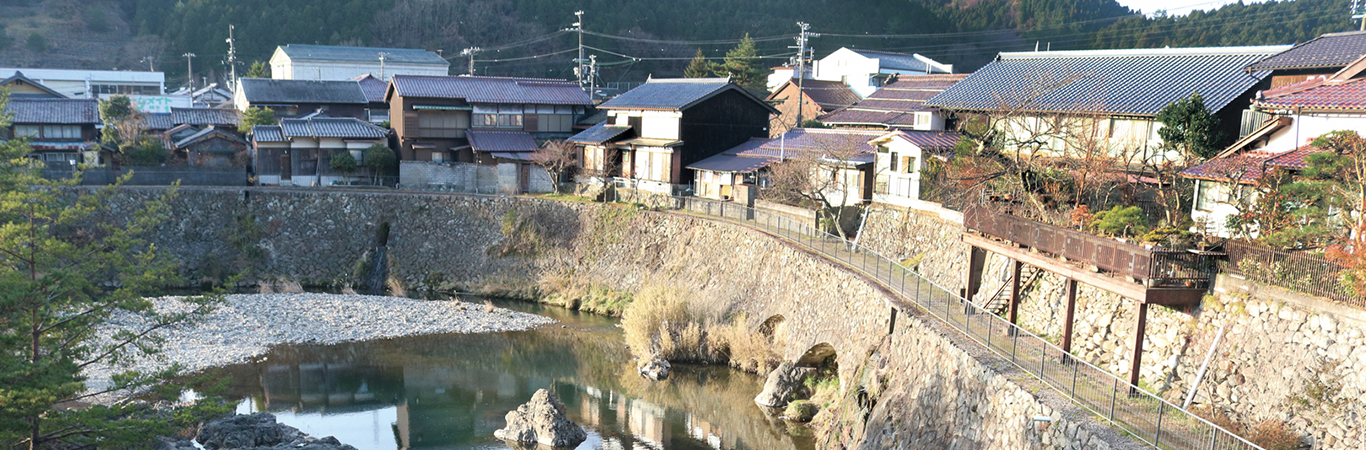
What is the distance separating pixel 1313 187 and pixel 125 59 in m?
98.1

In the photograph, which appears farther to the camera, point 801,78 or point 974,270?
point 801,78

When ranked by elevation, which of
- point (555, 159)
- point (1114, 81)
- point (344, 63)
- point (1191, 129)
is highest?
point (344, 63)

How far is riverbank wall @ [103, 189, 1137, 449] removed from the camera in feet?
51.8

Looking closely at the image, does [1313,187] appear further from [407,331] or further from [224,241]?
[224,241]

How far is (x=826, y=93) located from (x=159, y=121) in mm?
39937

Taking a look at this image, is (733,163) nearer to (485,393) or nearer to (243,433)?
(485,393)

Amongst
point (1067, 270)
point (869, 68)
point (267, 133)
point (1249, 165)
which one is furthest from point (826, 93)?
point (1067, 270)

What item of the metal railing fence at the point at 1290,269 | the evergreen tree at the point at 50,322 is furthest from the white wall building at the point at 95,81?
the metal railing fence at the point at 1290,269

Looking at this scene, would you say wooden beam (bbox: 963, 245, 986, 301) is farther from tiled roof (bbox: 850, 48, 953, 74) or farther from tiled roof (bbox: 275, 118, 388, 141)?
tiled roof (bbox: 850, 48, 953, 74)

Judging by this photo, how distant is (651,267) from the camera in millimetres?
34562

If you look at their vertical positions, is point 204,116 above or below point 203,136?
above

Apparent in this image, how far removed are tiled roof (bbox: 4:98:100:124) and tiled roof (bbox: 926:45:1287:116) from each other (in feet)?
142

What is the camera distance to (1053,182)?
20.8 m

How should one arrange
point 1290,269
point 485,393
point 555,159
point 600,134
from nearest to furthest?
point 1290,269 → point 485,393 → point 555,159 → point 600,134
